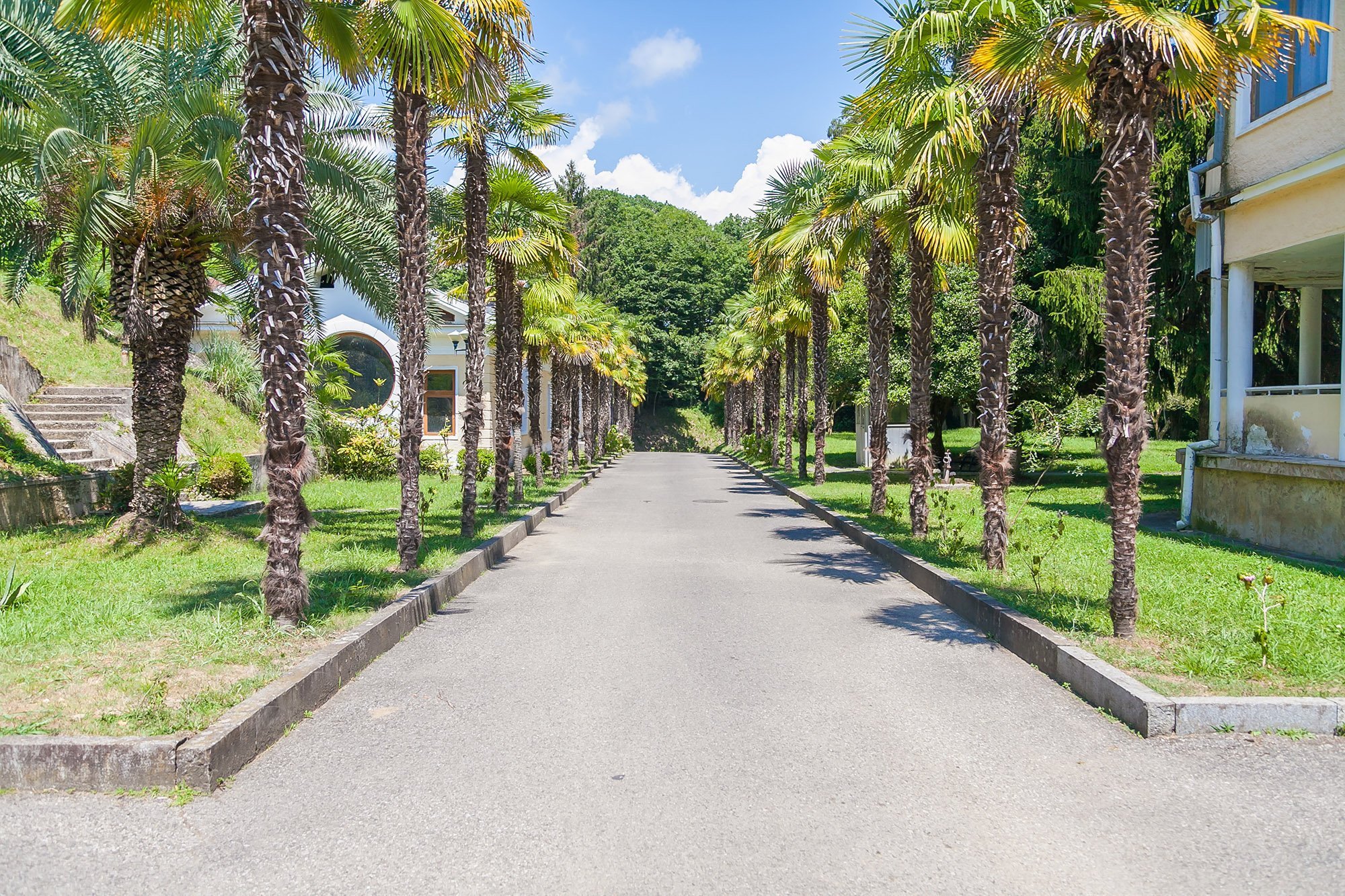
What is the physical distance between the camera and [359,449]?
2736 centimetres

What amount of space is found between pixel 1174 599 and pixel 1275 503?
203 inches

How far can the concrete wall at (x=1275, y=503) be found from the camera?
39.1 feet

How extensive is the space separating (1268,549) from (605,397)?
4363 cm

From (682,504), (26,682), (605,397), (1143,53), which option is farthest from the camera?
(605,397)

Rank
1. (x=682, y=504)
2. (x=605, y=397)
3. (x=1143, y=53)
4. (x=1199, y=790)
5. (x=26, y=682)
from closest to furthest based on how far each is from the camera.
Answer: (x=1199, y=790)
(x=26, y=682)
(x=1143, y=53)
(x=682, y=504)
(x=605, y=397)

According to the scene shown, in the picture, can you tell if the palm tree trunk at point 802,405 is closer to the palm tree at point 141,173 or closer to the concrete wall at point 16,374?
the concrete wall at point 16,374

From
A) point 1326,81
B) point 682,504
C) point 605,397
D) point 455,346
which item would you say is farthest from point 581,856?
point 605,397

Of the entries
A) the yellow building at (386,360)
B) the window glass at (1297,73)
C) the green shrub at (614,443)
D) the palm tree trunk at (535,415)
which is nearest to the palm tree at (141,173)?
the window glass at (1297,73)

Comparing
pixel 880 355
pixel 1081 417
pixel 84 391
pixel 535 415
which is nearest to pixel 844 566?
pixel 880 355

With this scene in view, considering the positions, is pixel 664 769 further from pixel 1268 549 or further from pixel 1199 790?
pixel 1268 549

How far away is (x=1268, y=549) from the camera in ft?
41.8

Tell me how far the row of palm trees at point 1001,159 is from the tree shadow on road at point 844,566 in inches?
44.7

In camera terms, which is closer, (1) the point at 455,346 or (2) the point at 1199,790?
(2) the point at 1199,790

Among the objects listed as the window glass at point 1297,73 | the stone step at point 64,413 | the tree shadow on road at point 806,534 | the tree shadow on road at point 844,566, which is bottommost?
the tree shadow on road at point 844,566
